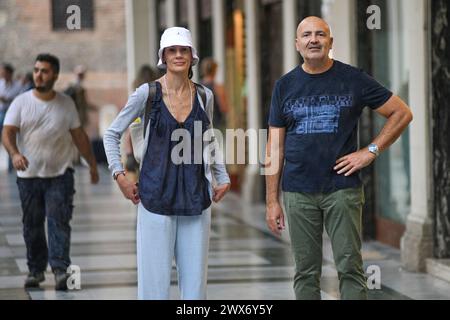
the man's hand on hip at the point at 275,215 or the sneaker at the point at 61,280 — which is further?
the sneaker at the point at 61,280

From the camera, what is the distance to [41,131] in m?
10.7

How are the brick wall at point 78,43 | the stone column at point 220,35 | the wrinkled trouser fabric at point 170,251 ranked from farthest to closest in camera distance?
1. the brick wall at point 78,43
2. the stone column at point 220,35
3. the wrinkled trouser fabric at point 170,251

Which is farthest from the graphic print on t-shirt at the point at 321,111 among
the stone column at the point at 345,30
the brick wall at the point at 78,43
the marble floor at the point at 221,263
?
the brick wall at the point at 78,43

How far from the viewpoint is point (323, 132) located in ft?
23.9

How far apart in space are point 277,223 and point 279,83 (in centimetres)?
82

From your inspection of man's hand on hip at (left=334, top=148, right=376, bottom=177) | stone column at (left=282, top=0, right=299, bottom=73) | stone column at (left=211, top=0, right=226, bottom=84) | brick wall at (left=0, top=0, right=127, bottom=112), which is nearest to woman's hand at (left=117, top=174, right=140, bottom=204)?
man's hand on hip at (left=334, top=148, right=376, bottom=177)

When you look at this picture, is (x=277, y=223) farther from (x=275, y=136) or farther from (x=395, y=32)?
(x=395, y=32)

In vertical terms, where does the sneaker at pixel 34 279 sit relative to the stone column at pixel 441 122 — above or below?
below

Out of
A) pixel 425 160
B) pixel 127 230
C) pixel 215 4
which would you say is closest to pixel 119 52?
pixel 215 4

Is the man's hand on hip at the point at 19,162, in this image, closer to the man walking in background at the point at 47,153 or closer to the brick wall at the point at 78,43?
the man walking in background at the point at 47,153

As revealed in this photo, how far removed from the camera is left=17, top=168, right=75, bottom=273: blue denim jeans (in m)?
10.7

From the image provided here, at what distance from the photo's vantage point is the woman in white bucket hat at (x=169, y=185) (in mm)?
7102

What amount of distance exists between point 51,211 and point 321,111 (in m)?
4.04

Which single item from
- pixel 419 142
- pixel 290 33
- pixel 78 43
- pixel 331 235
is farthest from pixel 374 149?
pixel 78 43
